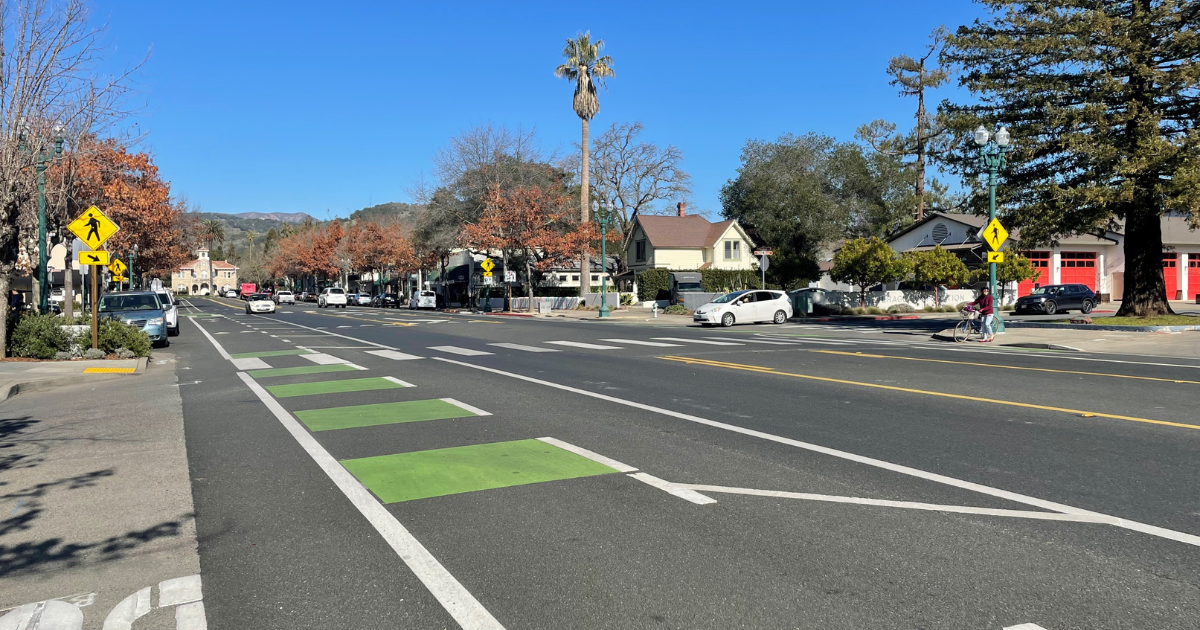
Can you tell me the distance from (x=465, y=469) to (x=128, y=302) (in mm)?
22073

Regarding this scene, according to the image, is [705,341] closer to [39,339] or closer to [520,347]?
[520,347]

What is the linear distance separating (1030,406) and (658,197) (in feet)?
229

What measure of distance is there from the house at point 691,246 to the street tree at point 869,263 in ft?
78.8

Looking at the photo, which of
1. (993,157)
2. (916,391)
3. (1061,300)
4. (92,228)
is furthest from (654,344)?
(1061,300)

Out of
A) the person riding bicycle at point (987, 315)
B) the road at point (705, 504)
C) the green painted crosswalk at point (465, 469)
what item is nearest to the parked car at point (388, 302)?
the person riding bicycle at point (987, 315)

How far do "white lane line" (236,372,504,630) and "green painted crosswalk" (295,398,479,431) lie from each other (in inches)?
55.9

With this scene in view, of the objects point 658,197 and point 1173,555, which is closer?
point 1173,555

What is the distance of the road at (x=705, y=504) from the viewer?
13.9ft

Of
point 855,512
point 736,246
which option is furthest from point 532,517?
point 736,246

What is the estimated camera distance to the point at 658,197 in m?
78.9

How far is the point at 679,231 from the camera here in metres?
66.7

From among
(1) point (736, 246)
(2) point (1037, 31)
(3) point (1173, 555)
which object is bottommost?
(3) point (1173, 555)

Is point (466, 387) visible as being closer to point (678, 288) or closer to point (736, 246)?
point (678, 288)

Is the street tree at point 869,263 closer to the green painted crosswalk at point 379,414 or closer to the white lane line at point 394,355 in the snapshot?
the white lane line at point 394,355
